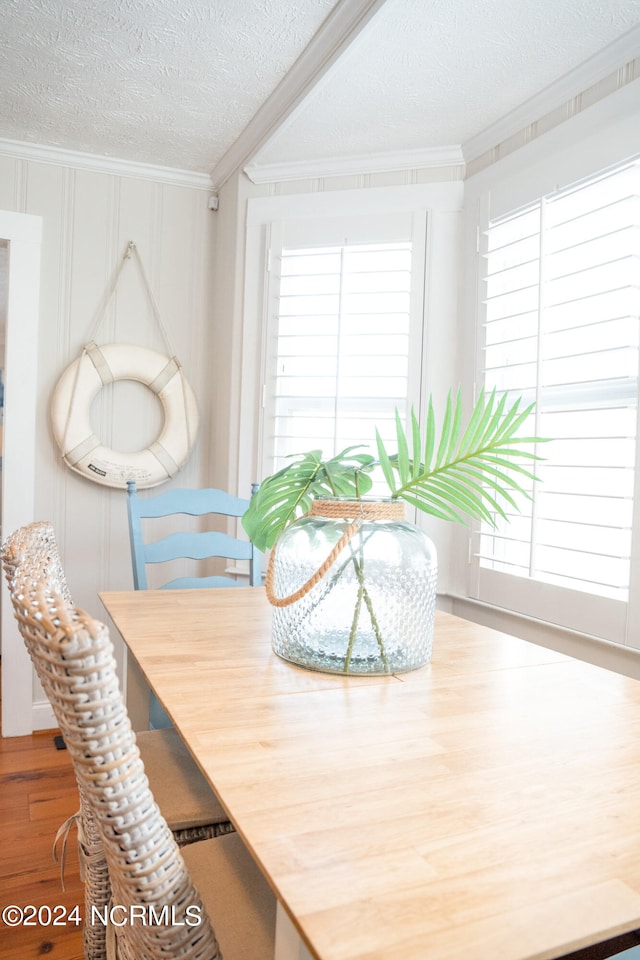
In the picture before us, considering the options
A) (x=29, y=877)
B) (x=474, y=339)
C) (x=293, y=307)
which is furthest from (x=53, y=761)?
(x=474, y=339)

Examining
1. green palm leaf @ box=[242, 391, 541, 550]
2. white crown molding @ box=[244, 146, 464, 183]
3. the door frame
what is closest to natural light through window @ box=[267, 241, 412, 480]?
white crown molding @ box=[244, 146, 464, 183]

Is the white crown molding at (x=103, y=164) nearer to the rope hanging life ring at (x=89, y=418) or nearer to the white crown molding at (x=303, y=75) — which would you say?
the white crown molding at (x=303, y=75)

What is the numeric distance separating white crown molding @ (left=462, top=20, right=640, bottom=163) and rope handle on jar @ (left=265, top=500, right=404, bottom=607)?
1549mm

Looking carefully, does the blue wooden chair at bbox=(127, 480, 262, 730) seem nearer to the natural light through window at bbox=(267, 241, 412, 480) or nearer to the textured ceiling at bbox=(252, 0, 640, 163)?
the natural light through window at bbox=(267, 241, 412, 480)

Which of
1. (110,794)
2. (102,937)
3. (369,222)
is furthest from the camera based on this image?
(369,222)

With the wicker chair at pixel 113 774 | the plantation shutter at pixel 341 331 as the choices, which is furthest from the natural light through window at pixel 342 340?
the wicker chair at pixel 113 774

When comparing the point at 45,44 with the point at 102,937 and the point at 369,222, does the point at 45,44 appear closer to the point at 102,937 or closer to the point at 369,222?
the point at 369,222

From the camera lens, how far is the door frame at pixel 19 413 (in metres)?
2.80

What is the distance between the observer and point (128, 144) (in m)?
2.83

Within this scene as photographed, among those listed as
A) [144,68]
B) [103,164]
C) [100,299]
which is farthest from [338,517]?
[103,164]

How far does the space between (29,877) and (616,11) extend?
2.69 metres

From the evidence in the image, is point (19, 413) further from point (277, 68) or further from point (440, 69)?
point (440, 69)

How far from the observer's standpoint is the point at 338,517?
1.19m

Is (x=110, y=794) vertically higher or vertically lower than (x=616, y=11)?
lower
